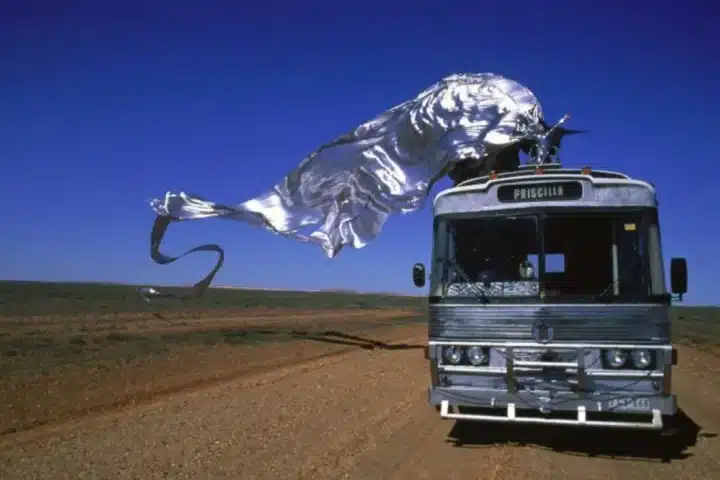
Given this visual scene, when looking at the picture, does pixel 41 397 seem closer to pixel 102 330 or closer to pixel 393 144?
pixel 393 144

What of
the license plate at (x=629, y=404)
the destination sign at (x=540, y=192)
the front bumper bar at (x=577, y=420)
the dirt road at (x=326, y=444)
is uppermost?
the destination sign at (x=540, y=192)

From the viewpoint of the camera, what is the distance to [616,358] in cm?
755

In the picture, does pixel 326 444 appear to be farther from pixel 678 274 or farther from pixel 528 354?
pixel 678 274

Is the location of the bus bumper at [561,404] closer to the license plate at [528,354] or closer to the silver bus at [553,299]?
the silver bus at [553,299]

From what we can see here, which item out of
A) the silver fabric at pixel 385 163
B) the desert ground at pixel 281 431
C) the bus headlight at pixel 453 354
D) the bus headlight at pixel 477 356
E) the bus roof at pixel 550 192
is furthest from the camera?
the silver fabric at pixel 385 163

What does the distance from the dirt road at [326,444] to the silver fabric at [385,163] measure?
3.95m

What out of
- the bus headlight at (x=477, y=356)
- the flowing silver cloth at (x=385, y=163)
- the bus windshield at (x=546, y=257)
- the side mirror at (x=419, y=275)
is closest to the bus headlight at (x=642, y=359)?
the bus windshield at (x=546, y=257)

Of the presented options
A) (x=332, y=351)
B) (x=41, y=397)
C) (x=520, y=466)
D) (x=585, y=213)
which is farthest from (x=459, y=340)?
(x=332, y=351)

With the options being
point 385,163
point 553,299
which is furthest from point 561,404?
point 385,163

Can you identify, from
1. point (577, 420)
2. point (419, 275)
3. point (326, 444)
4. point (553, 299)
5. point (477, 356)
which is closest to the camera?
point (577, 420)

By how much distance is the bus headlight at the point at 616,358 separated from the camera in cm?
753

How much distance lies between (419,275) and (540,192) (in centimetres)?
196

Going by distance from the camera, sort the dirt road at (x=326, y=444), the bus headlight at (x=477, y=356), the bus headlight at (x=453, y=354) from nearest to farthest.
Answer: the dirt road at (x=326, y=444)
the bus headlight at (x=477, y=356)
the bus headlight at (x=453, y=354)

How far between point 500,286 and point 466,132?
19.9 ft
